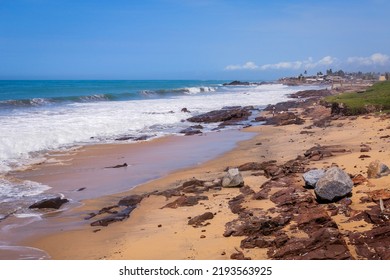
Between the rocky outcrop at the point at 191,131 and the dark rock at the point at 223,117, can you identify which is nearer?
the rocky outcrop at the point at 191,131

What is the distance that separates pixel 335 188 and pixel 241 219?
2000 mm

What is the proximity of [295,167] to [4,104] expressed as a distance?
3857 centimetres

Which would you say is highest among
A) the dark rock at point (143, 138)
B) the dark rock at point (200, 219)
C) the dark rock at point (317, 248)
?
the dark rock at point (317, 248)

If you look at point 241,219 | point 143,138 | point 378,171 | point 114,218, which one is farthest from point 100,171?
point 378,171

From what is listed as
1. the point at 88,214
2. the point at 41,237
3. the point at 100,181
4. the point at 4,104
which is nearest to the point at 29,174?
the point at 100,181

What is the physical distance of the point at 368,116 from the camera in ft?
71.8

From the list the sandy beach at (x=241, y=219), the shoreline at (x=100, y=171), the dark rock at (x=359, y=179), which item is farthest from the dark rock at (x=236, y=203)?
the shoreline at (x=100, y=171)

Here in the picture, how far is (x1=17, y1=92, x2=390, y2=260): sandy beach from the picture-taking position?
643 cm

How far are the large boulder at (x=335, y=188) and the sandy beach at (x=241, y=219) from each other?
6.1 inches

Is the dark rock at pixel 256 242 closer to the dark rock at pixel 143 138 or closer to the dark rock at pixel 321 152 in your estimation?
the dark rock at pixel 321 152

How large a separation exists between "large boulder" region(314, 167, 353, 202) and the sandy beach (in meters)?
0.15

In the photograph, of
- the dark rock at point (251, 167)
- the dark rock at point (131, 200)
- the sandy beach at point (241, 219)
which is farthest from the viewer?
the dark rock at point (251, 167)

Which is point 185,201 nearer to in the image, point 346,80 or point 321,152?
point 321,152

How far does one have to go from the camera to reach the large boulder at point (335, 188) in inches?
325
